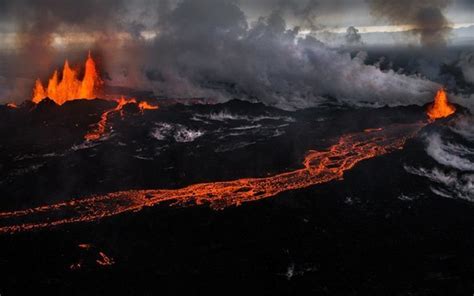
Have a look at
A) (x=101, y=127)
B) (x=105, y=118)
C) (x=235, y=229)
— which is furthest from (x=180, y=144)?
(x=235, y=229)

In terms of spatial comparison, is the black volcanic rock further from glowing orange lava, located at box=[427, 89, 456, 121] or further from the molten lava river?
glowing orange lava, located at box=[427, 89, 456, 121]

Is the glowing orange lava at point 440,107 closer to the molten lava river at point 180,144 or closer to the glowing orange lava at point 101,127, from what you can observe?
the molten lava river at point 180,144

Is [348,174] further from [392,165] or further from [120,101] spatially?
[120,101]

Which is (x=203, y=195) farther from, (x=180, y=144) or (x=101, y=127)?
(x=101, y=127)

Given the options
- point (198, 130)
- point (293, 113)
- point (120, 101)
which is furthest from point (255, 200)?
point (120, 101)

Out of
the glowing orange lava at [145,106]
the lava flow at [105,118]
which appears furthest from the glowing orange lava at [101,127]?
the glowing orange lava at [145,106]

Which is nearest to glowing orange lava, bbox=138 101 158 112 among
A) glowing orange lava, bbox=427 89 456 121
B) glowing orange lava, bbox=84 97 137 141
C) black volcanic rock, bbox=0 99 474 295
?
glowing orange lava, bbox=84 97 137 141
